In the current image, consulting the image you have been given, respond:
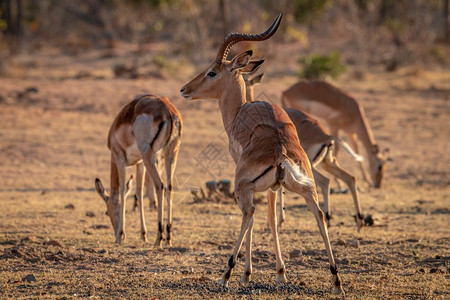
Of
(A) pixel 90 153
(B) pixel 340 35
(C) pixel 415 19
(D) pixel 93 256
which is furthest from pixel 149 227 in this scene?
(B) pixel 340 35

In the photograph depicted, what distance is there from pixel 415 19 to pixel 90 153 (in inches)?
749

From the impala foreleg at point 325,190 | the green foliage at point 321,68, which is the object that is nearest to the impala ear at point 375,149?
the impala foreleg at point 325,190

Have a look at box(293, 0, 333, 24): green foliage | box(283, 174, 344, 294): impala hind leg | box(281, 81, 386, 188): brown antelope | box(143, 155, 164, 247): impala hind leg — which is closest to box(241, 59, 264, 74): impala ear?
box(143, 155, 164, 247): impala hind leg

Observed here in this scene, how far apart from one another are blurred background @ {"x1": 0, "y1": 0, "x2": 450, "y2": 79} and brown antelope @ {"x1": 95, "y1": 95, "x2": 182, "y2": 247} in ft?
38.9

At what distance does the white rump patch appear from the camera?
5.18 metres

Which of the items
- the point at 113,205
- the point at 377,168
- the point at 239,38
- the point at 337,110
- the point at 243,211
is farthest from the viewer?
the point at 337,110

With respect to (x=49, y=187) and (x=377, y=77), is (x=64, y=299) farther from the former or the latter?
(x=377, y=77)

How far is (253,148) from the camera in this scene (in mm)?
5531

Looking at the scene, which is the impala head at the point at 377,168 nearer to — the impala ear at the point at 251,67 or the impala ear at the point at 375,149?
the impala ear at the point at 375,149

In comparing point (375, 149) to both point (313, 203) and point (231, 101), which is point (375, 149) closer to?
point (231, 101)

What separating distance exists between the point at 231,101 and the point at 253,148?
135 centimetres

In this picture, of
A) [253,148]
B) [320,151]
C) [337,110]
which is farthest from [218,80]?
[337,110]

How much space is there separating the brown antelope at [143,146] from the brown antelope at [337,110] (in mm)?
5181

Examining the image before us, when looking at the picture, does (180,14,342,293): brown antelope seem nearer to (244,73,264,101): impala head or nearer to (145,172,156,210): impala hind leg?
(244,73,264,101): impala head
